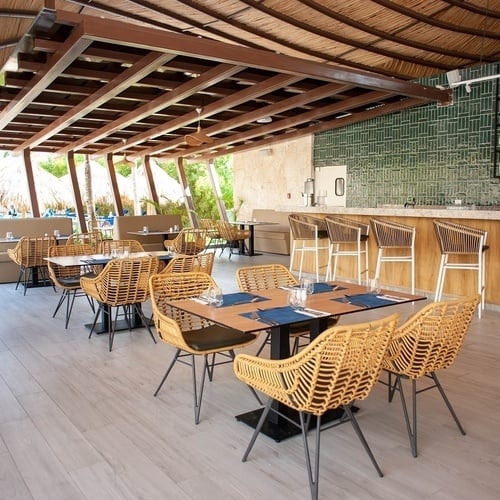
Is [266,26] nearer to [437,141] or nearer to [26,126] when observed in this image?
[437,141]

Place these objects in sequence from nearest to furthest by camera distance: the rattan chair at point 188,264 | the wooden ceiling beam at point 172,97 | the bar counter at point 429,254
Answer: the rattan chair at point 188,264
the bar counter at point 429,254
the wooden ceiling beam at point 172,97

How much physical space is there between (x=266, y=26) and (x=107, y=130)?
438 cm

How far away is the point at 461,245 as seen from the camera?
20.2 ft

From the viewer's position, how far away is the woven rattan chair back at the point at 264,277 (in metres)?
4.23

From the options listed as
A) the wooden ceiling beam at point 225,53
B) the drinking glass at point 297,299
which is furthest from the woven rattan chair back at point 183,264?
the wooden ceiling beam at point 225,53

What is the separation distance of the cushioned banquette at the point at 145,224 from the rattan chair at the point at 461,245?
7061 mm

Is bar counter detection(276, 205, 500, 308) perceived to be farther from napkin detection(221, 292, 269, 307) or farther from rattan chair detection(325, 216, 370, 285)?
napkin detection(221, 292, 269, 307)

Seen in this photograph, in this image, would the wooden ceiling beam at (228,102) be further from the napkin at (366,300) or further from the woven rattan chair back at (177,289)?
the napkin at (366,300)

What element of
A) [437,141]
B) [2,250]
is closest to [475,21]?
[437,141]

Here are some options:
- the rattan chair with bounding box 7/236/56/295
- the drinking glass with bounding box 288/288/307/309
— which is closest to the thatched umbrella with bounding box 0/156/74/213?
the rattan chair with bounding box 7/236/56/295

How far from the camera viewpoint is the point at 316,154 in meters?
13.0

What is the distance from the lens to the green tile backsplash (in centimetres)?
912

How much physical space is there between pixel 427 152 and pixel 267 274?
6.92 metres

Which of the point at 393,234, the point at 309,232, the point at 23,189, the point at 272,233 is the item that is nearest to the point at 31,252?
the point at 309,232
